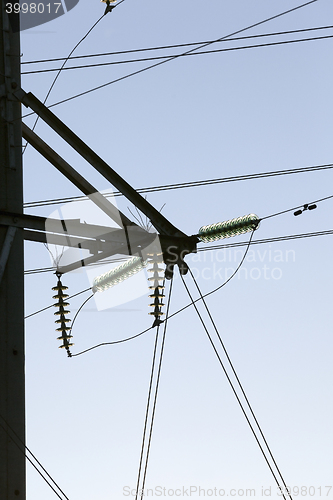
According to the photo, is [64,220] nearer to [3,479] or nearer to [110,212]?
[110,212]

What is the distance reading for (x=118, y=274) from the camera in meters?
10.4

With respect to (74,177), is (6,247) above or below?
below

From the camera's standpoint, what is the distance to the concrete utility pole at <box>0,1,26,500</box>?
28.1 feet

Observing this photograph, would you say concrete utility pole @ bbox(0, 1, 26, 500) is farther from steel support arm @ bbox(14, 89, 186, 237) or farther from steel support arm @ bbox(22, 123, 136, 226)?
steel support arm @ bbox(22, 123, 136, 226)

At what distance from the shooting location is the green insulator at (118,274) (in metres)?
9.85

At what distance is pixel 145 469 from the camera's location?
32.7 ft

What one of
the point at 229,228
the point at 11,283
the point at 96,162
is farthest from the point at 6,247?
the point at 229,228

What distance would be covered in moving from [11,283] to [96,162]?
6.45 ft

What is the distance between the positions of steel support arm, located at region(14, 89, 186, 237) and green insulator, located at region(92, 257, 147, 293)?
552 millimetres

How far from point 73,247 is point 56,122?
5.61ft

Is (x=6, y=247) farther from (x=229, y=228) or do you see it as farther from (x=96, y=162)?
(x=229, y=228)

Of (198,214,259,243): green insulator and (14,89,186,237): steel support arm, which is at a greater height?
(14,89,186,237): steel support arm

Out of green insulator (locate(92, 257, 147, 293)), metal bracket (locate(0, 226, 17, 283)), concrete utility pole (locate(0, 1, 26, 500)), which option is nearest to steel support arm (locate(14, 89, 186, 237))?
concrete utility pole (locate(0, 1, 26, 500))

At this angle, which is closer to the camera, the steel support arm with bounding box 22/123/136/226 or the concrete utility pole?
the concrete utility pole
